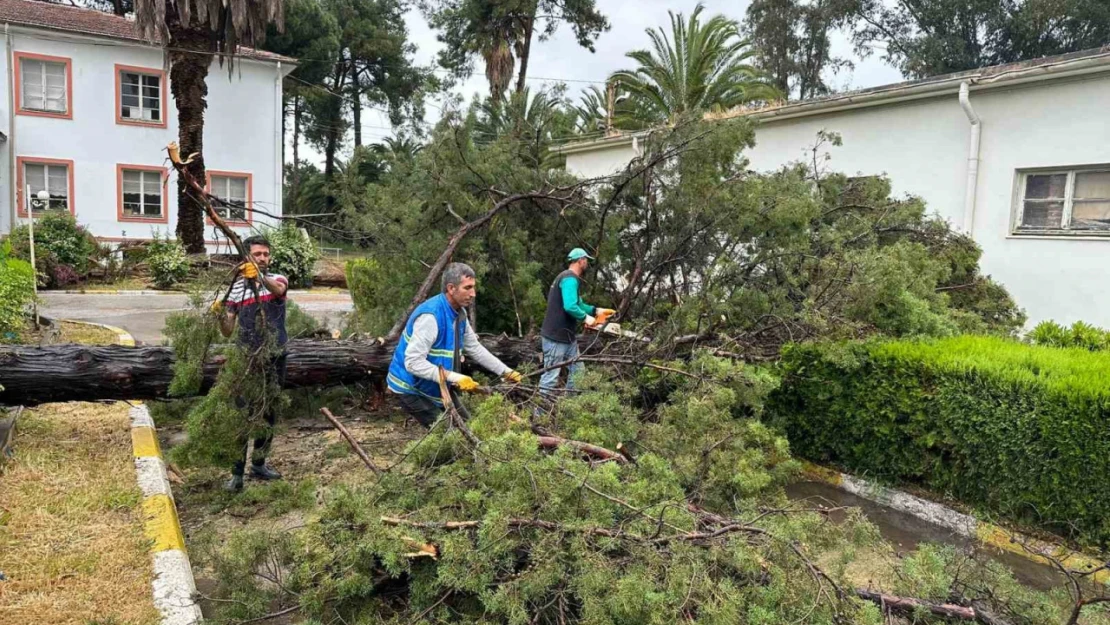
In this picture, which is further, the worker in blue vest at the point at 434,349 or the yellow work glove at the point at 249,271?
the yellow work glove at the point at 249,271

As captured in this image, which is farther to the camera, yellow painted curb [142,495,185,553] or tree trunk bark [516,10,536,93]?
tree trunk bark [516,10,536,93]

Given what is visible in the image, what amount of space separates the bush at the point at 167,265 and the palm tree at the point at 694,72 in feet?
40.0

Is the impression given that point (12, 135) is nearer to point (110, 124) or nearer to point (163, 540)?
point (110, 124)

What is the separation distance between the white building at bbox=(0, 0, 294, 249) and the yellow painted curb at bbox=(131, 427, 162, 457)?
1507cm

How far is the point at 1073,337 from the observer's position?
6.70 m

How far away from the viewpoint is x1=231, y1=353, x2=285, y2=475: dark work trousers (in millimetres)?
5098

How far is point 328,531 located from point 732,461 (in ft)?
6.75

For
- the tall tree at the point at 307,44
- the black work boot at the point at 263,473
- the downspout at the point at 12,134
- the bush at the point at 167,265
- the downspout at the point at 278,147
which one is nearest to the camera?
the black work boot at the point at 263,473

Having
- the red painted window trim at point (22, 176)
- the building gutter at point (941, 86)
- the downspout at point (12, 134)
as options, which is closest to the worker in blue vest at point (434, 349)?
the building gutter at point (941, 86)

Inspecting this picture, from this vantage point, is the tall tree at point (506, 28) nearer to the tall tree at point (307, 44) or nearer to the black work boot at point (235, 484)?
the tall tree at point (307, 44)

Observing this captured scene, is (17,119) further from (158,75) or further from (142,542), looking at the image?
(142,542)

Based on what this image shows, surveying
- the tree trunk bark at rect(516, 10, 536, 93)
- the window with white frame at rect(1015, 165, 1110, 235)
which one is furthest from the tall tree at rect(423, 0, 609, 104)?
the window with white frame at rect(1015, 165, 1110, 235)

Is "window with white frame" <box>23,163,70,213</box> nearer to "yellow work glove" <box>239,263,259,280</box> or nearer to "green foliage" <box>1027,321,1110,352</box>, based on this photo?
"yellow work glove" <box>239,263,259,280</box>

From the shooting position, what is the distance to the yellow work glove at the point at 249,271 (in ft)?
16.4
